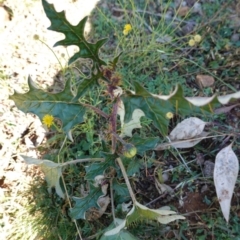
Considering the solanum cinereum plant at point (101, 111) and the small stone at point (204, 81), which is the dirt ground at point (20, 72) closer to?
the solanum cinereum plant at point (101, 111)

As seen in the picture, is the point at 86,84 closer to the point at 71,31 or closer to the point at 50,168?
the point at 71,31

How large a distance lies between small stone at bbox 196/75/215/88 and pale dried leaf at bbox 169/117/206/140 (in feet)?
0.73

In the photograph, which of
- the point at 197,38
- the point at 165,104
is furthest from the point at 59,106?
the point at 197,38

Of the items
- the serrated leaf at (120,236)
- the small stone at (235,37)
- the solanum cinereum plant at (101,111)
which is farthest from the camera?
the small stone at (235,37)

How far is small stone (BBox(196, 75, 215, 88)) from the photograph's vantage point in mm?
1848

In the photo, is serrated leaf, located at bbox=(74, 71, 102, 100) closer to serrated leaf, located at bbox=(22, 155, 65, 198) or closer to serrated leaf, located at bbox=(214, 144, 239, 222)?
serrated leaf, located at bbox=(22, 155, 65, 198)

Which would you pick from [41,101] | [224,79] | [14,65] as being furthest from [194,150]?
[14,65]

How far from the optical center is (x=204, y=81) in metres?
1.85

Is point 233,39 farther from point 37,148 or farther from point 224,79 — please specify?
point 37,148

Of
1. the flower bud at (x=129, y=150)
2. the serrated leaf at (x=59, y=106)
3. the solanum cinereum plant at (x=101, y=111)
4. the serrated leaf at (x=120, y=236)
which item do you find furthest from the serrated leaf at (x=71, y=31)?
the serrated leaf at (x=120, y=236)

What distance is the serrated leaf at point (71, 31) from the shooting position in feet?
3.61

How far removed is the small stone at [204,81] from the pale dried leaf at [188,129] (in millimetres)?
223

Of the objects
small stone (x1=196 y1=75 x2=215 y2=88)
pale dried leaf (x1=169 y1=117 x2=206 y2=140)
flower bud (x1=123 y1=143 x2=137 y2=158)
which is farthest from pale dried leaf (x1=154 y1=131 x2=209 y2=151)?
flower bud (x1=123 y1=143 x2=137 y2=158)

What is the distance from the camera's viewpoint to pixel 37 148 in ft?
5.96
